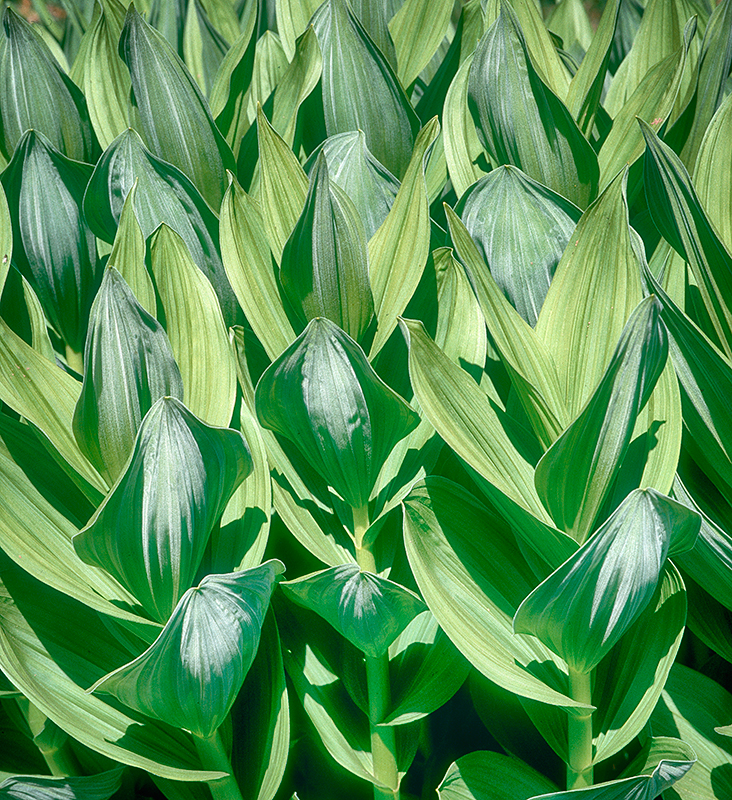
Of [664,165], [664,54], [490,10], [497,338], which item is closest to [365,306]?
[497,338]

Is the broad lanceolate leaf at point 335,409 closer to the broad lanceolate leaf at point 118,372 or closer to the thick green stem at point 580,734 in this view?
the broad lanceolate leaf at point 118,372

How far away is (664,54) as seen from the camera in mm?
870

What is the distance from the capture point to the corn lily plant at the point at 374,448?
1.65ft

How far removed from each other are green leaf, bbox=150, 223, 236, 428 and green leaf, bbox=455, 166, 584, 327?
235 millimetres

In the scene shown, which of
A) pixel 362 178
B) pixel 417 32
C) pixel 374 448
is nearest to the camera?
pixel 374 448

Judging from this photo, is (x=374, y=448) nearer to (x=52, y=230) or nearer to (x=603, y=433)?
(x=603, y=433)

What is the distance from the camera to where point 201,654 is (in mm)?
487

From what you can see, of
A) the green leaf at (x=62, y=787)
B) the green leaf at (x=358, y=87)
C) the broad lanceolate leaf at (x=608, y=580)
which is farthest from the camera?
the green leaf at (x=358, y=87)

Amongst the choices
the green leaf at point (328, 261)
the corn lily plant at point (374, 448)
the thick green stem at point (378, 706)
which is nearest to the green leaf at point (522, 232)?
the corn lily plant at point (374, 448)

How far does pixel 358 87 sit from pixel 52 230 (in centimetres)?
34

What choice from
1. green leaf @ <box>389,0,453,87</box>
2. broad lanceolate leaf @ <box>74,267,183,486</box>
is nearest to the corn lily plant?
broad lanceolate leaf @ <box>74,267,183,486</box>

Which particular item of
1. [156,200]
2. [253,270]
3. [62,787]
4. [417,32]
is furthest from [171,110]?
[62,787]

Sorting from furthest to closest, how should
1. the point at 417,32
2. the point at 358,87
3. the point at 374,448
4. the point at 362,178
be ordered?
the point at 417,32
the point at 358,87
the point at 362,178
the point at 374,448

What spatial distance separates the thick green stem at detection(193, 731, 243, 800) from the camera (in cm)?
58
